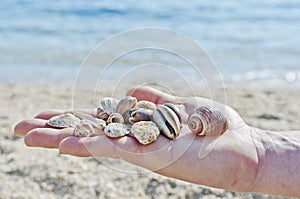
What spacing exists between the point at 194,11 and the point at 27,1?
3.96m

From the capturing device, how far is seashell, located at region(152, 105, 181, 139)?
1.80 meters

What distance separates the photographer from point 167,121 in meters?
1.85

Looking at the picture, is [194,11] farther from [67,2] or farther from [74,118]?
[74,118]

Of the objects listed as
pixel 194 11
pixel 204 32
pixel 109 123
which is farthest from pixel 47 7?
pixel 109 123

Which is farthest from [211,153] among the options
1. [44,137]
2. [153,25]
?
[153,25]

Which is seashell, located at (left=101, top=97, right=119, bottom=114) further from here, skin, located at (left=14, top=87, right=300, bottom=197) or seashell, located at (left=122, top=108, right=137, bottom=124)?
skin, located at (left=14, top=87, right=300, bottom=197)

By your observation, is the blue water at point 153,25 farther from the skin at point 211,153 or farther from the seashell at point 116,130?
the seashell at point 116,130

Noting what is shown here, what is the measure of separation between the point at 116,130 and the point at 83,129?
4.7 inches

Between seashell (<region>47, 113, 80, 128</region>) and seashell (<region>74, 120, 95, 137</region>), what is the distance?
0.12 m

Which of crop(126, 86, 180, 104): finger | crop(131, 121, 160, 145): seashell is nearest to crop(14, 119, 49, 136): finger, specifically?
crop(131, 121, 160, 145): seashell

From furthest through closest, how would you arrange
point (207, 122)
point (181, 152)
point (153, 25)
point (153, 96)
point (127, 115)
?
point (153, 25), point (153, 96), point (127, 115), point (207, 122), point (181, 152)

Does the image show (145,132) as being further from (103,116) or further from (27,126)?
(27,126)

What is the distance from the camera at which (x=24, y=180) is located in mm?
2713

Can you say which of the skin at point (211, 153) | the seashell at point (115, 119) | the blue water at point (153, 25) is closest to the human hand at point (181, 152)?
the skin at point (211, 153)
